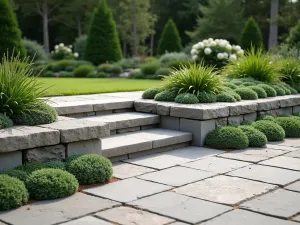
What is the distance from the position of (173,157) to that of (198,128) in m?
0.87

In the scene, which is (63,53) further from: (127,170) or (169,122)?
(127,170)

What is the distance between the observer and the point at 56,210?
3.54 m

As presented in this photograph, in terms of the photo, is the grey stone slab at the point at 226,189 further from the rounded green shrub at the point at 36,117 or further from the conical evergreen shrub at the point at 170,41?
the conical evergreen shrub at the point at 170,41

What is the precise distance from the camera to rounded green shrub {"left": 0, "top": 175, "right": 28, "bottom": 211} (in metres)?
3.52

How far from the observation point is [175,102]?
6.72 metres

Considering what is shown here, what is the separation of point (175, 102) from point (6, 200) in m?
3.67

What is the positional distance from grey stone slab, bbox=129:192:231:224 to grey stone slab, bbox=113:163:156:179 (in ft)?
2.39

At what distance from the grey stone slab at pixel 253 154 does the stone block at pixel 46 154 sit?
217 centimetres

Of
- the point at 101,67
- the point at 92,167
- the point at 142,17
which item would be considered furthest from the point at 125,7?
the point at 92,167

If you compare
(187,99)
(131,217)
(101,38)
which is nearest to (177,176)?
(131,217)

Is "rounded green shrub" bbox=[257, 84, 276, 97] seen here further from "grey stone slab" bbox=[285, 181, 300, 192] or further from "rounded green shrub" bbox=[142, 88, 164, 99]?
"grey stone slab" bbox=[285, 181, 300, 192]

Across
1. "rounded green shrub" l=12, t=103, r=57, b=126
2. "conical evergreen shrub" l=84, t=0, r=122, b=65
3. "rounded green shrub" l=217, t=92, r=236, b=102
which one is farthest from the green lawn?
"conical evergreen shrub" l=84, t=0, r=122, b=65

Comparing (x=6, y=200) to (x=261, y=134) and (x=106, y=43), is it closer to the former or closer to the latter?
(x=261, y=134)

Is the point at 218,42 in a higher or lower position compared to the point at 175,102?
higher
